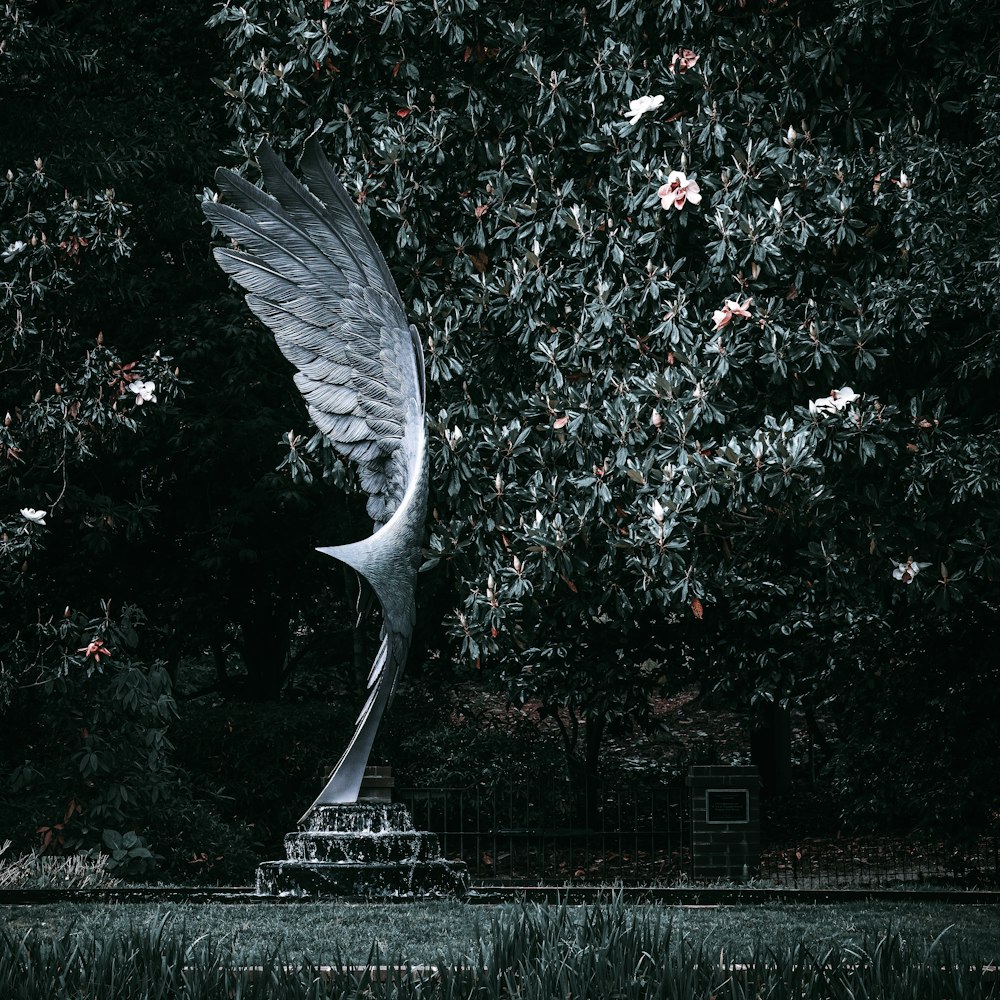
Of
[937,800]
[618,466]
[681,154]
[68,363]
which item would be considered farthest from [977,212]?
[68,363]

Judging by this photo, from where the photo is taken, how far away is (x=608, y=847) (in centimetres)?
1427

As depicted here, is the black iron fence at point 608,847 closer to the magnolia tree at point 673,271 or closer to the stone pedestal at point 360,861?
the magnolia tree at point 673,271

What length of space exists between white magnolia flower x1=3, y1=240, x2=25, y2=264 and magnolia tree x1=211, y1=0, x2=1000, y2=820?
1900mm

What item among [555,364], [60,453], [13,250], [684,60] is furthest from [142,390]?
[684,60]

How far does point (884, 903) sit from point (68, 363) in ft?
25.0

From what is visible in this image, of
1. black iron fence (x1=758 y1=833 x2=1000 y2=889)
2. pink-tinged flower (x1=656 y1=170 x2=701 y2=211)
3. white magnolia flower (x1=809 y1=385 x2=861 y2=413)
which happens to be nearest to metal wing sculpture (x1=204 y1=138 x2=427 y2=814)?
pink-tinged flower (x1=656 y1=170 x2=701 y2=211)

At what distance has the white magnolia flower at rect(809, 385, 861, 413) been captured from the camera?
25.8 feet

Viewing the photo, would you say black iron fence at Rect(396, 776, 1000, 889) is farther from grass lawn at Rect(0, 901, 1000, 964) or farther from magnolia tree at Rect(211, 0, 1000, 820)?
grass lawn at Rect(0, 901, 1000, 964)

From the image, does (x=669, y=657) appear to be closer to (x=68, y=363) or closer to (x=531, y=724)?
(x=531, y=724)

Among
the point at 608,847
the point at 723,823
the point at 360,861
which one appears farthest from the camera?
the point at 608,847

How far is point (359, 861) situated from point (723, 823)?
4.89 m

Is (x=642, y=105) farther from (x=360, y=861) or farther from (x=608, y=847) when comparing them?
(x=608, y=847)

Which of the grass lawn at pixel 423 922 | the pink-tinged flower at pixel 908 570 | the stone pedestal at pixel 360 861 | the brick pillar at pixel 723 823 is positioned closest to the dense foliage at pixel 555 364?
the pink-tinged flower at pixel 908 570

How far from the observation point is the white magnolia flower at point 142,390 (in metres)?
10.9
